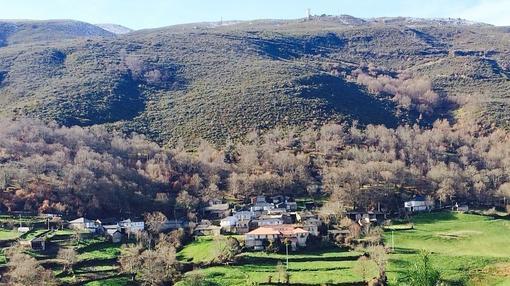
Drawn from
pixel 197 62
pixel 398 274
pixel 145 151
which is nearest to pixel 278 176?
pixel 145 151

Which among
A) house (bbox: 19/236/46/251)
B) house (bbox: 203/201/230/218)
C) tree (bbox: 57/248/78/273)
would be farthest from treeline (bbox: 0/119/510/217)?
tree (bbox: 57/248/78/273)

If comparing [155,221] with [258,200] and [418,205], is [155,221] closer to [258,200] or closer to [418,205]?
[258,200]

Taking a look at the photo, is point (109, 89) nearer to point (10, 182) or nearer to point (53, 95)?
point (53, 95)

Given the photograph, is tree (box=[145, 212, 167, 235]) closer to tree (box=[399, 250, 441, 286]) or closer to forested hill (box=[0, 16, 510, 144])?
tree (box=[399, 250, 441, 286])

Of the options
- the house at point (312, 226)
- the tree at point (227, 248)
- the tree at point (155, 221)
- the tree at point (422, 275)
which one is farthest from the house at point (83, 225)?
the tree at point (422, 275)

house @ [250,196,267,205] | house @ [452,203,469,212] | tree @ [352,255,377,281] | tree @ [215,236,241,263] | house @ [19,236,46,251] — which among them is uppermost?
house @ [19,236,46,251]

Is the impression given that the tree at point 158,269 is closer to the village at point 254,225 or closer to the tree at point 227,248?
the tree at point 227,248
